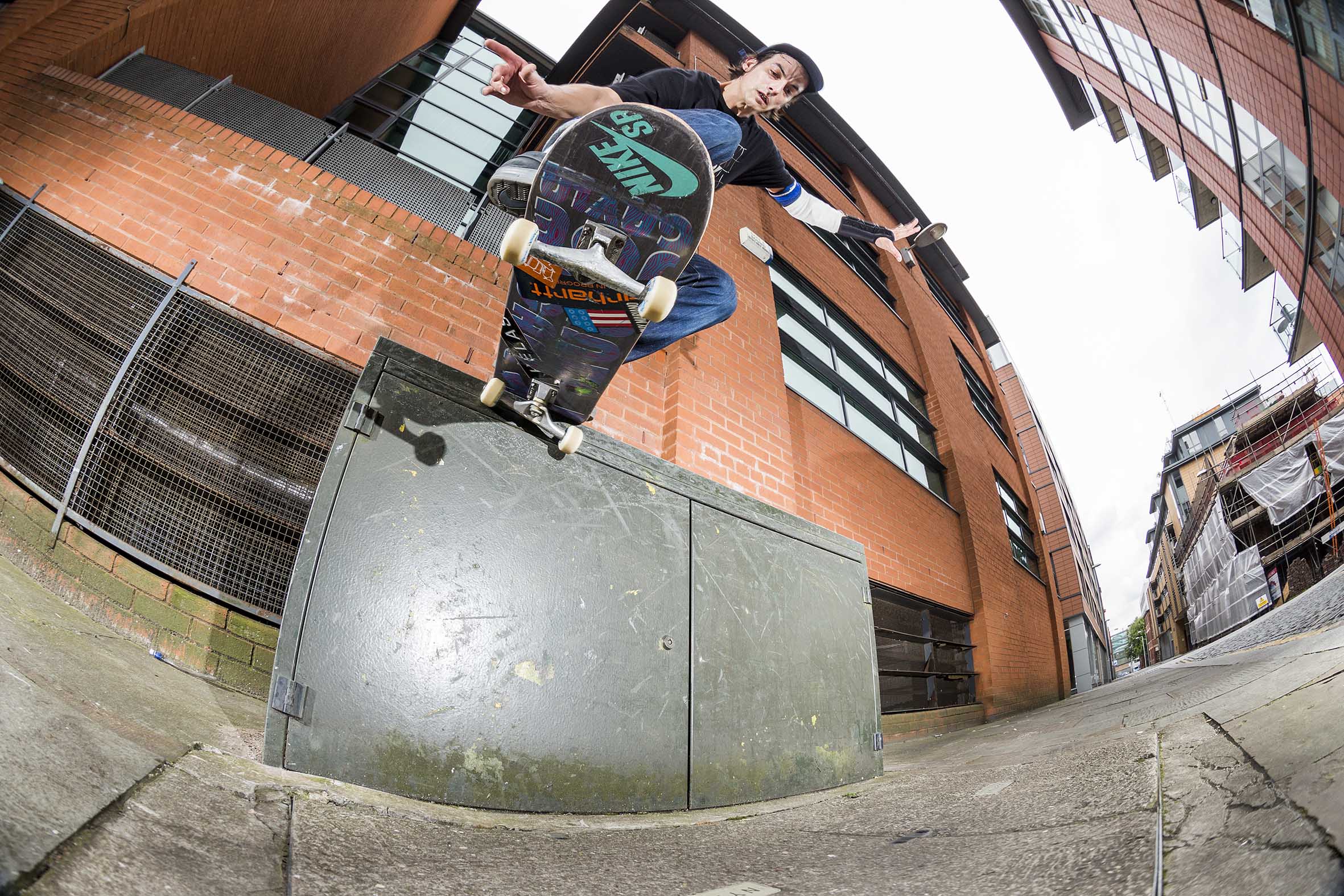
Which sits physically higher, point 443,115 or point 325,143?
point 443,115

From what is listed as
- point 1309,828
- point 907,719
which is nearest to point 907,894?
point 1309,828

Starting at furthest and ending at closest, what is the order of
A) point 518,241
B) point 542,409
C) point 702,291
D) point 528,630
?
point 702,291
point 542,409
point 528,630
point 518,241

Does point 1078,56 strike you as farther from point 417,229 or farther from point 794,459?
point 417,229

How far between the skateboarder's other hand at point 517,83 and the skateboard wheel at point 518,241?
0.82 meters

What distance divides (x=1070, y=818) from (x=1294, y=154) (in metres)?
13.5

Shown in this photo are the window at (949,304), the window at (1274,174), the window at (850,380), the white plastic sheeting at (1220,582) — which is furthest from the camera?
the white plastic sheeting at (1220,582)

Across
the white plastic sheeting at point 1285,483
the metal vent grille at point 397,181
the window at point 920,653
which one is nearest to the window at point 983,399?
the window at point 920,653

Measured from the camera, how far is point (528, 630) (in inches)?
74.2

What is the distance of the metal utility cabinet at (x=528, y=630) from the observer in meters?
1.58

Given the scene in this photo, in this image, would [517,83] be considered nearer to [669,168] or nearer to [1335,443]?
[669,168]

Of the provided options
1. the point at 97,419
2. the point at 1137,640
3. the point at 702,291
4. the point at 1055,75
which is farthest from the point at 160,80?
the point at 1137,640

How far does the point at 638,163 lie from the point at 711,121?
1072mm

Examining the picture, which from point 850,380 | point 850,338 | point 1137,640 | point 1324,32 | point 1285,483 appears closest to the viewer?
point 850,380

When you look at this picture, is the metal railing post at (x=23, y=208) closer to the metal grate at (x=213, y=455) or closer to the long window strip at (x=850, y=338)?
the metal grate at (x=213, y=455)
